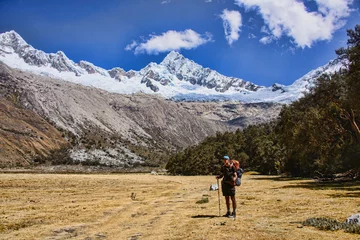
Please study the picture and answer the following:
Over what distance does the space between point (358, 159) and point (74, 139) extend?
16305cm

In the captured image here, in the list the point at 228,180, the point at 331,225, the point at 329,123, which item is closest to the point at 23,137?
the point at 329,123

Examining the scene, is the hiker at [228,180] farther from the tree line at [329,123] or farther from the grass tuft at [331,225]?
the tree line at [329,123]

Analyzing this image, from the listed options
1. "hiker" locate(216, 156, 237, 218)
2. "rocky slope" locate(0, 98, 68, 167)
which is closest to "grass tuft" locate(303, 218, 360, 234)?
"hiker" locate(216, 156, 237, 218)

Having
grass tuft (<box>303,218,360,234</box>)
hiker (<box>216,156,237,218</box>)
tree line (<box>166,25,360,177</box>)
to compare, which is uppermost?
tree line (<box>166,25,360,177</box>)

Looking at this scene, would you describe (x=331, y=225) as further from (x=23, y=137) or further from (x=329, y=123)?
(x=23, y=137)

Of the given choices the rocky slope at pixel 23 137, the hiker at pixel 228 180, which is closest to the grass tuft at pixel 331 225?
the hiker at pixel 228 180

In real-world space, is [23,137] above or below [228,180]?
above

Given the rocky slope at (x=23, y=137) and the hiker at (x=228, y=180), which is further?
the rocky slope at (x=23, y=137)

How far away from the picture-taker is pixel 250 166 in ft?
322

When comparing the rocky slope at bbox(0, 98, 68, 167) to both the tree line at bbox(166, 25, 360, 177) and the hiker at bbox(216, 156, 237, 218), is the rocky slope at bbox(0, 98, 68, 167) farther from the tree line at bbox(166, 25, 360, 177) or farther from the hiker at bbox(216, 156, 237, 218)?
the hiker at bbox(216, 156, 237, 218)

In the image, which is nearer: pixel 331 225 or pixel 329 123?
pixel 331 225

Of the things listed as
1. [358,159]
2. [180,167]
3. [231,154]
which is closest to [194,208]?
[358,159]

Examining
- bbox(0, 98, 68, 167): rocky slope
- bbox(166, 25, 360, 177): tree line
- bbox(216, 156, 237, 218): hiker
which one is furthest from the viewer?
bbox(0, 98, 68, 167): rocky slope

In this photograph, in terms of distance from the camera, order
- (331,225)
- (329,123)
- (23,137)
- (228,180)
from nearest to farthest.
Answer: (331,225) → (228,180) → (329,123) → (23,137)
